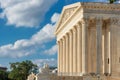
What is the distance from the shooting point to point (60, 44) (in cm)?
10350

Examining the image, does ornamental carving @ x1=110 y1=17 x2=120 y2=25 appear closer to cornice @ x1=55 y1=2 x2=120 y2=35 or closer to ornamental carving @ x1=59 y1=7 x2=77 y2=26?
cornice @ x1=55 y1=2 x2=120 y2=35

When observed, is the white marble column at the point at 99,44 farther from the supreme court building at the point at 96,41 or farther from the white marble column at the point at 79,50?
the white marble column at the point at 79,50

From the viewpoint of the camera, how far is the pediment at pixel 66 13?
84850mm

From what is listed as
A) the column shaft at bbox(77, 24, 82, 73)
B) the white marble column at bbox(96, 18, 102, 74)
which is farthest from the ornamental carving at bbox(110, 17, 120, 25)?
the column shaft at bbox(77, 24, 82, 73)

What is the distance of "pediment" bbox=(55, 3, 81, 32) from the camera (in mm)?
84850

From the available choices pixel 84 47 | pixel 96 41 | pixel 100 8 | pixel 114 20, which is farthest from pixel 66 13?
pixel 84 47

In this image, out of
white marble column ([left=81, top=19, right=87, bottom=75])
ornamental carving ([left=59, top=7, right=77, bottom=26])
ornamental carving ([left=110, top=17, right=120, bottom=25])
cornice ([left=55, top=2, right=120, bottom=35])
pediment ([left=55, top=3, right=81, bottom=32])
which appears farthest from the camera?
ornamental carving ([left=59, top=7, right=77, bottom=26])

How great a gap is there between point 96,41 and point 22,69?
290 feet

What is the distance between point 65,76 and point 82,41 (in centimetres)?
850

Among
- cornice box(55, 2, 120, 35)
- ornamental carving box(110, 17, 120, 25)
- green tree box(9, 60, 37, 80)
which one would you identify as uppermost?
cornice box(55, 2, 120, 35)

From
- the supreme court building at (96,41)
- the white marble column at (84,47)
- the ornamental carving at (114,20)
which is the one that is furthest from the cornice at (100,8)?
the white marble column at (84,47)

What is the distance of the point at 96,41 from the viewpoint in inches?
3127

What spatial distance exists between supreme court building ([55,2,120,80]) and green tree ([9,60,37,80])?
7943 centimetres

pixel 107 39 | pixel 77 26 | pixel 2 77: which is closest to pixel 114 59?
pixel 107 39
